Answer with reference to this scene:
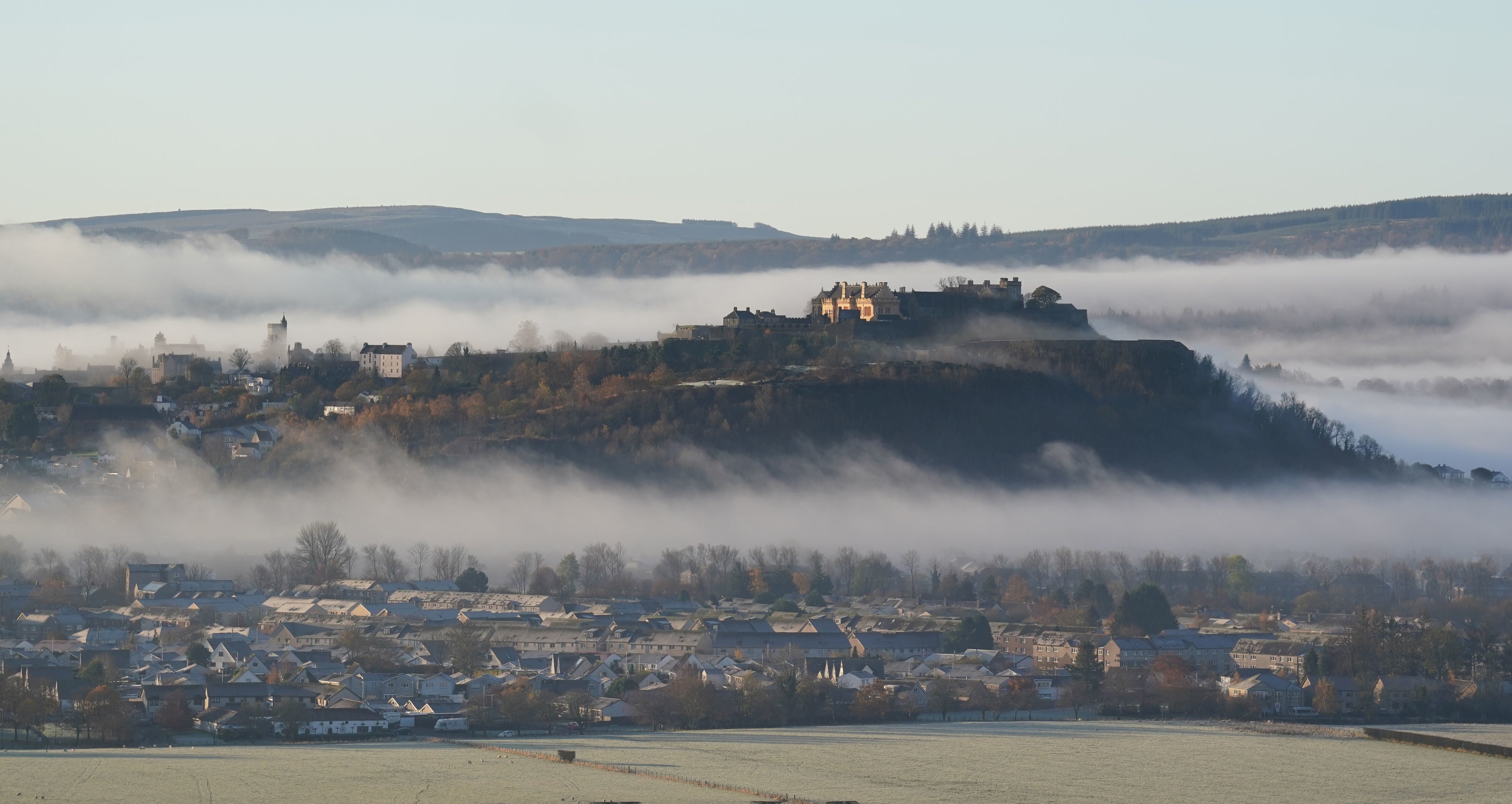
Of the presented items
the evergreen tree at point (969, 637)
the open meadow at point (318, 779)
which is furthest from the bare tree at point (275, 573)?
the open meadow at point (318, 779)

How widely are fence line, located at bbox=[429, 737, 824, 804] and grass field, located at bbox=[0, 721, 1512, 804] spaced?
0.46m

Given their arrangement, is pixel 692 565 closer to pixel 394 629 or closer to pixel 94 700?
pixel 394 629

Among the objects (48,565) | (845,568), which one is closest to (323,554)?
(48,565)

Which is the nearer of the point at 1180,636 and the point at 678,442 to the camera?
the point at 1180,636

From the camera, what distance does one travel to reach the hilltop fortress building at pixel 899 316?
180625 mm

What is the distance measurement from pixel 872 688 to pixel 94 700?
3137 centimetres

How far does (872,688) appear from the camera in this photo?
343 ft

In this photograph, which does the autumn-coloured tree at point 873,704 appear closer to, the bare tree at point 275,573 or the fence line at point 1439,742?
the fence line at point 1439,742

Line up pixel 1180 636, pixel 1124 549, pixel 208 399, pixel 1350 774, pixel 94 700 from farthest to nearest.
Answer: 1. pixel 208 399
2. pixel 1124 549
3. pixel 1180 636
4. pixel 94 700
5. pixel 1350 774

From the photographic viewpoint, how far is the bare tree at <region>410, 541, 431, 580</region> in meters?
155

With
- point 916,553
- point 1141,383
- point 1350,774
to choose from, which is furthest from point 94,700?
point 1141,383

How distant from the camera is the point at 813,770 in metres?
81.1

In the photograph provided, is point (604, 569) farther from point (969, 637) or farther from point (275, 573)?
point (969, 637)

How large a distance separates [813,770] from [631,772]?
227 inches
